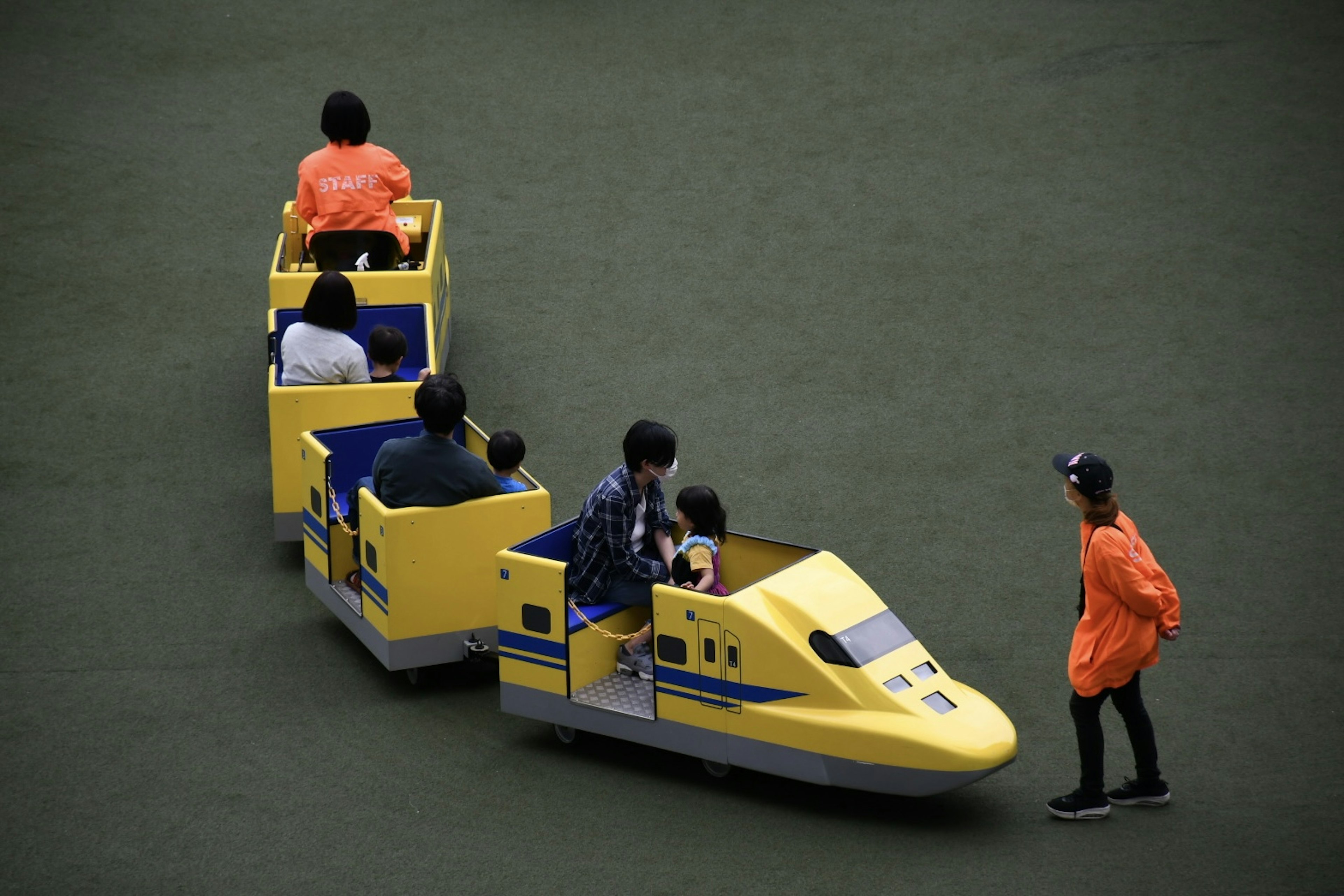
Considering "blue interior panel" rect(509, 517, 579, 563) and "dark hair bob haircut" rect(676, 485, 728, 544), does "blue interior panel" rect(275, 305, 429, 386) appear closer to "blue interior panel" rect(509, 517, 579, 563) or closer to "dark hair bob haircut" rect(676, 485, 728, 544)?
"blue interior panel" rect(509, 517, 579, 563)

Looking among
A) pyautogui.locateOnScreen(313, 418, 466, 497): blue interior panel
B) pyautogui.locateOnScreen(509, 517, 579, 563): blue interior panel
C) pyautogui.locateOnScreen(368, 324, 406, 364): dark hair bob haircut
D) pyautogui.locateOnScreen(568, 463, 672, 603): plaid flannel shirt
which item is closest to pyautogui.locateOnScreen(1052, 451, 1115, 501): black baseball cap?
pyautogui.locateOnScreen(568, 463, 672, 603): plaid flannel shirt

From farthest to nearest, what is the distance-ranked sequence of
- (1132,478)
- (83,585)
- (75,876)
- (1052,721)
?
(1132,478), (83,585), (1052,721), (75,876)

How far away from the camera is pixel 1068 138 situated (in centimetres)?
1099

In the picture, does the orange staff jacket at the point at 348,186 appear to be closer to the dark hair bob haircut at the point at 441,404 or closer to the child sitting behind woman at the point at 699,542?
the dark hair bob haircut at the point at 441,404

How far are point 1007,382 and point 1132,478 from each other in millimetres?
1104

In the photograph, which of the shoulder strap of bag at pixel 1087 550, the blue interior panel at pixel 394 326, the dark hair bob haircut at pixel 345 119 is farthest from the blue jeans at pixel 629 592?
the dark hair bob haircut at pixel 345 119

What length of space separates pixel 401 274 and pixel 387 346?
90cm

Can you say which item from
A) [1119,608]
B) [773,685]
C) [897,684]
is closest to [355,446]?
[773,685]

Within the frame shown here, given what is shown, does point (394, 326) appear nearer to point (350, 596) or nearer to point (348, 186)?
point (348, 186)

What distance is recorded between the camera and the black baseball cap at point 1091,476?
477 cm

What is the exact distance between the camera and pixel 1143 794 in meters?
5.06

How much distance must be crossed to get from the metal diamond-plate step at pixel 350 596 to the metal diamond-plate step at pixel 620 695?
1.13m

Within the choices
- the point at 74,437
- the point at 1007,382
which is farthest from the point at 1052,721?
the point at 74,437

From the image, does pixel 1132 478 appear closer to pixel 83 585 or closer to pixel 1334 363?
pixel 1334 363
